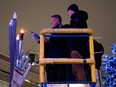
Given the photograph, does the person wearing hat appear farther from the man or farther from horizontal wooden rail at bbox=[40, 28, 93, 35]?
horizontal wooden rail at bbox=[40, 28, 93, 35]

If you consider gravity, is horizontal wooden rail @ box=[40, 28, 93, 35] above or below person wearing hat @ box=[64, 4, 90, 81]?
above

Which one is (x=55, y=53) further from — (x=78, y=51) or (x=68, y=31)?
(x=68, y=31)

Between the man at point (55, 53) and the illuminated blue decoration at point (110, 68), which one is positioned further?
the illuminated blue decoration at point (110, 68)

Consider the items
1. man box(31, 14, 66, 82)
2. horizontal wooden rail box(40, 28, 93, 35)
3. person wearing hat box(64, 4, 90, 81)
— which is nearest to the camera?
horizontal wooden rail box(40, 28, 93, 35)

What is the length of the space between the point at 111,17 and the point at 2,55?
11.5 ft

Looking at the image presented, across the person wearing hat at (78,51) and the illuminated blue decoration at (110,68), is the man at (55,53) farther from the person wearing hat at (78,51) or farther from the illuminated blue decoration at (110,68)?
the illuminated blue decoration at (110,68)

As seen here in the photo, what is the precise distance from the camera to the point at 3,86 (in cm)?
618

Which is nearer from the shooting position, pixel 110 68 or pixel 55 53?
pixel 55 53

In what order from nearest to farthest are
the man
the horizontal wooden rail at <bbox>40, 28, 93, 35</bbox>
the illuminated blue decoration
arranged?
the horizontal wooden rail at <bbox>40, 28, 93, 35</bbox>
the man
the illuminated blue decoration

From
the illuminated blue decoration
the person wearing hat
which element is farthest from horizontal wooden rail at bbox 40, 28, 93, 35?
the illuminated blue decoration

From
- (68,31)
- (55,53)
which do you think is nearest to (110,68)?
(55,53)

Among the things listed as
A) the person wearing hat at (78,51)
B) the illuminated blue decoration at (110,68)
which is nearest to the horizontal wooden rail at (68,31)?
the person wearing hat at (78,51)

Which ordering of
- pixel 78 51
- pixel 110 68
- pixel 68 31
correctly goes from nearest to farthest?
1. pixel 68 31
2. pixel 78 51
3. pixel 110 68

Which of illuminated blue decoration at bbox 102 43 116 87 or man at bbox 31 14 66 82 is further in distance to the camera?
illuminated blue decoration at bbox 102 43 116 87
